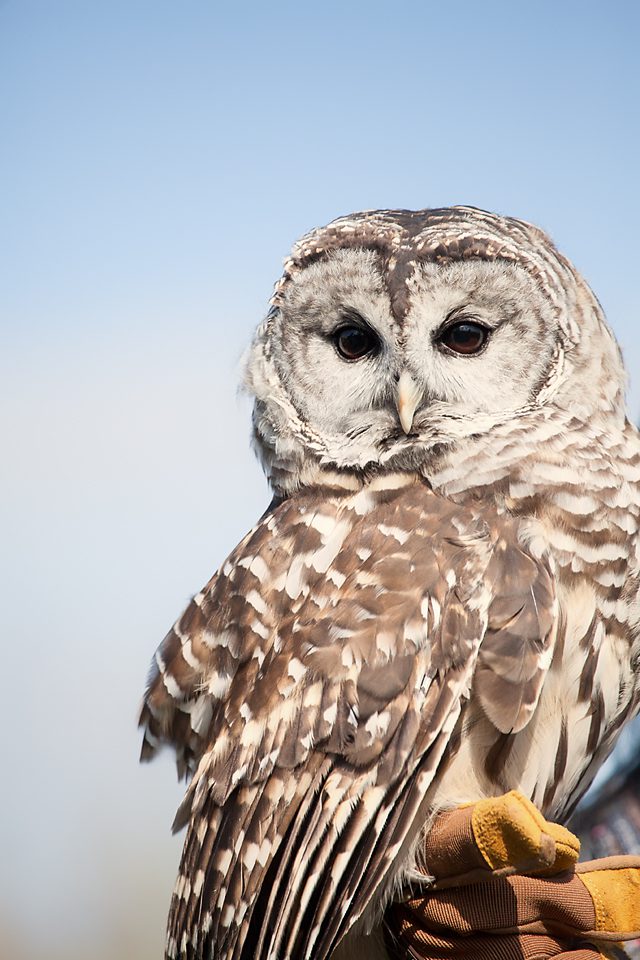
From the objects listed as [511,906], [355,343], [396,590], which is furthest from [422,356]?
[511,906]

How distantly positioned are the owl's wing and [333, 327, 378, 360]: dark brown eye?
387mm

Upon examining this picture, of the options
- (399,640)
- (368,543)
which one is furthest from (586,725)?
(368,543)

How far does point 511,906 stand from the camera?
6.77ft

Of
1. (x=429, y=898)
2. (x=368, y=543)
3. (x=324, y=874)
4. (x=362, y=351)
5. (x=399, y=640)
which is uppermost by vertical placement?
(x=362, y=351)

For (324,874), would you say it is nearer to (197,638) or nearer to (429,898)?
(429,898)

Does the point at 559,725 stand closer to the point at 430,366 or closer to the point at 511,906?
the point at 511,906

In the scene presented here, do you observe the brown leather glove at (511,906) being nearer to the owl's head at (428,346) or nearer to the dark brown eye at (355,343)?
the owl's head at (428,346)

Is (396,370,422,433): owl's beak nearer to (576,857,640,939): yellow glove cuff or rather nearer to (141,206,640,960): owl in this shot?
(141,206,640,960): owl

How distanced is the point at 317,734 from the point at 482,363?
977 millimetres

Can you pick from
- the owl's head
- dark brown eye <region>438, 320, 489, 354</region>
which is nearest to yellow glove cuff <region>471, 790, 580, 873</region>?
the owl's head

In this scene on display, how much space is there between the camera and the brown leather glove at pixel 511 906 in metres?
1.98

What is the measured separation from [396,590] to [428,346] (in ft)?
2.09

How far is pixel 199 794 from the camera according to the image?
7.36 feet

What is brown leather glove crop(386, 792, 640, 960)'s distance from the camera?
1982mm
